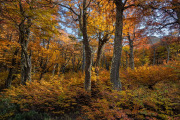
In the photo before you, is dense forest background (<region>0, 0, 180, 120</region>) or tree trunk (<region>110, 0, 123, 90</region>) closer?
dense forest background (<region>0, 0, 180, 120</region>)

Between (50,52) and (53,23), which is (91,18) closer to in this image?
(53,23)

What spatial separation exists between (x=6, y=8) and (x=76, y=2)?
12.9 ft

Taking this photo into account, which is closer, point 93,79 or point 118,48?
point 118,48

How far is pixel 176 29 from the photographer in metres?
6.93

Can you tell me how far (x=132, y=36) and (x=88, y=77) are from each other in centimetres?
961

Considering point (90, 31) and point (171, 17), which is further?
point (90, 31)

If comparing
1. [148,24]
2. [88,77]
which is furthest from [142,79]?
[148,24]

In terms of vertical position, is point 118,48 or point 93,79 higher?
point 118,48

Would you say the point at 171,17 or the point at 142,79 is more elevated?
the point at 171,17

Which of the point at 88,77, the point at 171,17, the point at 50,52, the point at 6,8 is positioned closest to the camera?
the point at 6,8

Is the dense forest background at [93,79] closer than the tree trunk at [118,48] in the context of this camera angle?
Yes

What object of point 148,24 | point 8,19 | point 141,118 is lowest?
point 141,118

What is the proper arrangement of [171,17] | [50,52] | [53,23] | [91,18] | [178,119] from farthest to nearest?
[50,52] < [91,18] < [171,17] < [53,23] < [178,119]

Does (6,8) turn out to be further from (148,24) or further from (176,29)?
(176,29)
